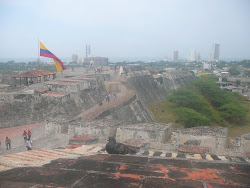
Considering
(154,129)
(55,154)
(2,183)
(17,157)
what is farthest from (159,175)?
(154,129)

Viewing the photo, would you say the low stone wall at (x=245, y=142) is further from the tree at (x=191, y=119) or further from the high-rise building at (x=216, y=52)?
the high-rise building at (x=216, y=52)

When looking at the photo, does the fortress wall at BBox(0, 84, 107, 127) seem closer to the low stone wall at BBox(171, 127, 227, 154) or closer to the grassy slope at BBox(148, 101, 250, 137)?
the grassy slope at BBox(148, 101, 250, 137)

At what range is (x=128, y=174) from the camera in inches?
148

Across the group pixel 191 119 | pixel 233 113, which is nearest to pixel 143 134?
pixel 191 119

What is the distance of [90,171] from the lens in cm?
397

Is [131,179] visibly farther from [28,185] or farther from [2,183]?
[2,183]

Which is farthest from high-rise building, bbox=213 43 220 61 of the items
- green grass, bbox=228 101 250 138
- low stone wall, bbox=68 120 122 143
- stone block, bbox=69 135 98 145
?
stone block, bbox=69 135 98 145

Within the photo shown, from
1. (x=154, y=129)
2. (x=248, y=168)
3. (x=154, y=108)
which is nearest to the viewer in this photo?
(x=248, y=168)

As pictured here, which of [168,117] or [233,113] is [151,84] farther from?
[233,113]

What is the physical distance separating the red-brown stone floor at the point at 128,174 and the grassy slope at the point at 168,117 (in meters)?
15.5

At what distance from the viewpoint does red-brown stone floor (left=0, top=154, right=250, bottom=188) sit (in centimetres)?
341

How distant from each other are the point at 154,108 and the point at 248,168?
2080 cm

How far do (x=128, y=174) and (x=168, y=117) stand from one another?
19.1 m

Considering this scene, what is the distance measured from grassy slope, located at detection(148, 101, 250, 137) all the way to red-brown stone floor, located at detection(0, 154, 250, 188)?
1552cm
